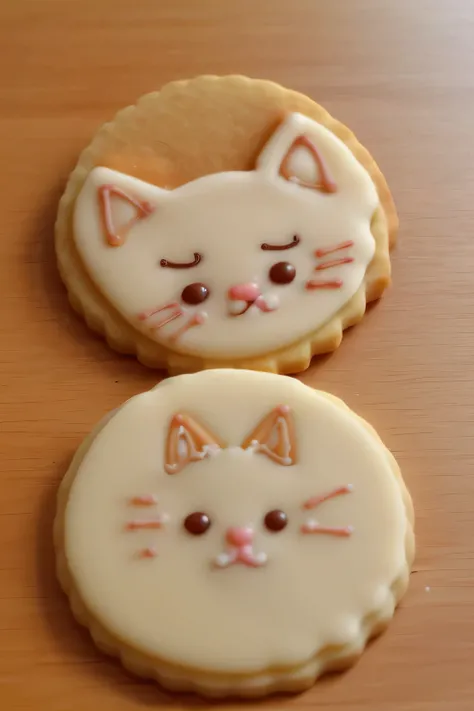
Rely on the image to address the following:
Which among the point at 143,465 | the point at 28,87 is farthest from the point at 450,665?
the point at 28,87

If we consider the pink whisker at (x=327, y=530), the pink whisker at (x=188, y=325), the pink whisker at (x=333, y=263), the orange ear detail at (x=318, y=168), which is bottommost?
the pink whisker at (x=327, y=530)

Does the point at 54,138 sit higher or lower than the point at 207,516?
higher

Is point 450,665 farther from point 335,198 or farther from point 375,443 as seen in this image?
point 335,198

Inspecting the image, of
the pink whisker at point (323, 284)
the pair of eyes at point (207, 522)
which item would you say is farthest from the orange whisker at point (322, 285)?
the pair of eyes at point (207, 522)

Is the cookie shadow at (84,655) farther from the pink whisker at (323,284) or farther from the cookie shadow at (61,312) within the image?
the pink whisker at (323,284)

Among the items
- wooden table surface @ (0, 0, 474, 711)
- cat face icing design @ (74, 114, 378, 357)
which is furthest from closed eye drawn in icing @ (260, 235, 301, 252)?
wooden table surface @ (0, 0, 474, 711)

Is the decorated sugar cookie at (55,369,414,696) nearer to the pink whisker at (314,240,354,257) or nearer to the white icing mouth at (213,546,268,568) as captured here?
the white icing mouth at (213,546,268,568)

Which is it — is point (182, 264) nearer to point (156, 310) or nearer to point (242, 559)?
point (156, 310)
